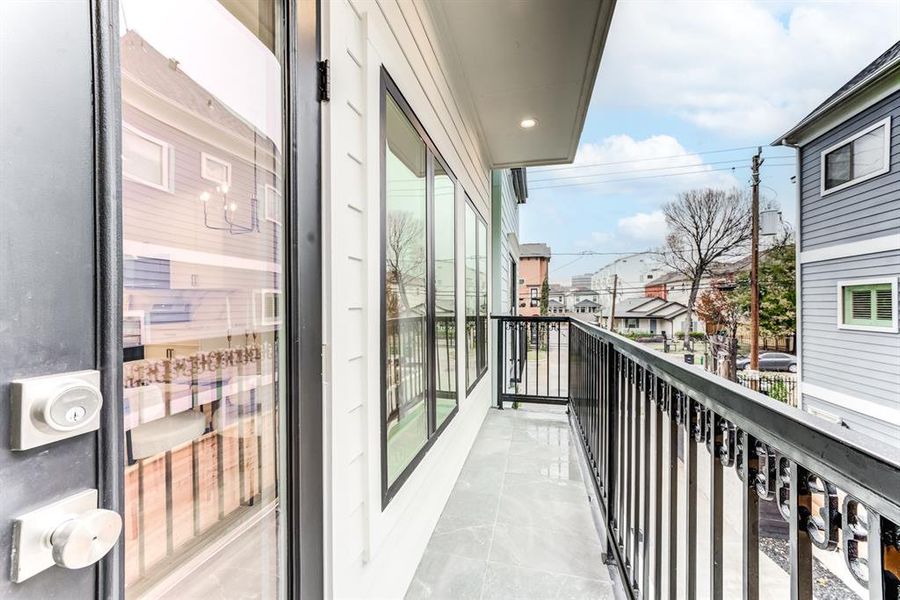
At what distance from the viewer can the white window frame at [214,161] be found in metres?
0.77

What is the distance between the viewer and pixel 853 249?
4766 millimetres

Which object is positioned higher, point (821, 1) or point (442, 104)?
point (821, 1)

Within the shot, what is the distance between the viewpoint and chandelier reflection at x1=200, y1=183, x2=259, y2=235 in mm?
777

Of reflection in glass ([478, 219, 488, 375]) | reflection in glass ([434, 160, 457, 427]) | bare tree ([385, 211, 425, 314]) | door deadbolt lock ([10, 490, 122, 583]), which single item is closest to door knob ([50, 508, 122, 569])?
door deadbolt lock ([10, 490, 122, 583])

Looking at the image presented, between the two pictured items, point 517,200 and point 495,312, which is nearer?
point 495,312

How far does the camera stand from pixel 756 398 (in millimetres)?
640

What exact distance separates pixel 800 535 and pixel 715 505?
0.28 metres

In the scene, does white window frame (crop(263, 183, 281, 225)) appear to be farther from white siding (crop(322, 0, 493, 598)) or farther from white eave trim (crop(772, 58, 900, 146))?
white eave trim (crop(772, 58, 900, 146))

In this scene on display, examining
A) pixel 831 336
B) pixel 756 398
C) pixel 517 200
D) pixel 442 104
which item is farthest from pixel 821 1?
pixel 756 398

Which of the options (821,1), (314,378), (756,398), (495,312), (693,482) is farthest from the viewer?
(495,312)

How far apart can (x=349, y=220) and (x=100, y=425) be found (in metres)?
0.84

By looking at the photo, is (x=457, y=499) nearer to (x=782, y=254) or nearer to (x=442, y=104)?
(x=442, y=104)

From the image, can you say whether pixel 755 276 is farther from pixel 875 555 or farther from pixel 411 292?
pixel 875 555

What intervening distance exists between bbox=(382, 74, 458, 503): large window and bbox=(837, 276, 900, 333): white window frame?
14.9ft
